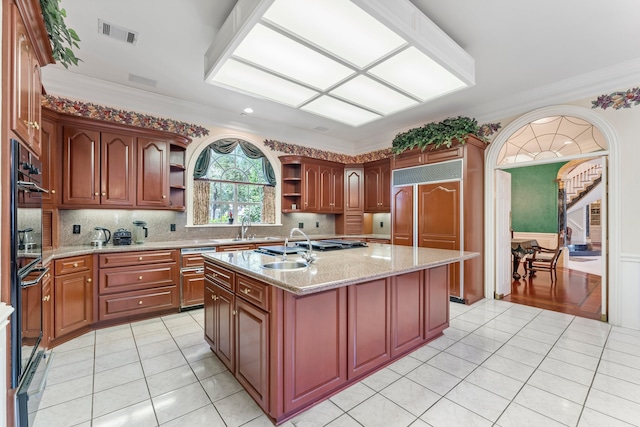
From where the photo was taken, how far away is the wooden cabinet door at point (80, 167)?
3.23 meters

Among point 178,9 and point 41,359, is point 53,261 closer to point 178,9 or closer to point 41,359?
point 41,359

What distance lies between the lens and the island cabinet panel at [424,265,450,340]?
2809 millimetres

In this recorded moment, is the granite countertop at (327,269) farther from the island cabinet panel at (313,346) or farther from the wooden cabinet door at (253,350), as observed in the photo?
the wooden cabinet door at (253,350)

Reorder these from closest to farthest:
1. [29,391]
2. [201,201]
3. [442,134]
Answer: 1. [29,391]
2. [442,134]
3. [201,201]

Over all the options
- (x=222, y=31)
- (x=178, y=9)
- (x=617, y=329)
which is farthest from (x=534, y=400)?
(x=178, y=9)

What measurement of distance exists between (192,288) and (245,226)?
1337 millimetres

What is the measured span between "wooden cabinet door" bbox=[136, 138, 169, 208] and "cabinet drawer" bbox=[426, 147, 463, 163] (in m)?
3.90

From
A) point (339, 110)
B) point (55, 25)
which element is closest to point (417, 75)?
point (339, 110)

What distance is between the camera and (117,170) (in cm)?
354

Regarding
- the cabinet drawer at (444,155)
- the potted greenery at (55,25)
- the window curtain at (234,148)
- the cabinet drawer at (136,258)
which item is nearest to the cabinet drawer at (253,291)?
the potted greenery at (55,25)

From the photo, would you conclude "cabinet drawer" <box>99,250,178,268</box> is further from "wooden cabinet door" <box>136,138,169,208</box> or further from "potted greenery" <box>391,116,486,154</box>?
"potted greenery" <box>391,116,486,154</box>

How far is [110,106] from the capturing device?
12.3ft

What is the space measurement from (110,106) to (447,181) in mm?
4824

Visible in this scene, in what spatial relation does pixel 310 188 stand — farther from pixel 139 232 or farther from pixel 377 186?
pixel 139 232
